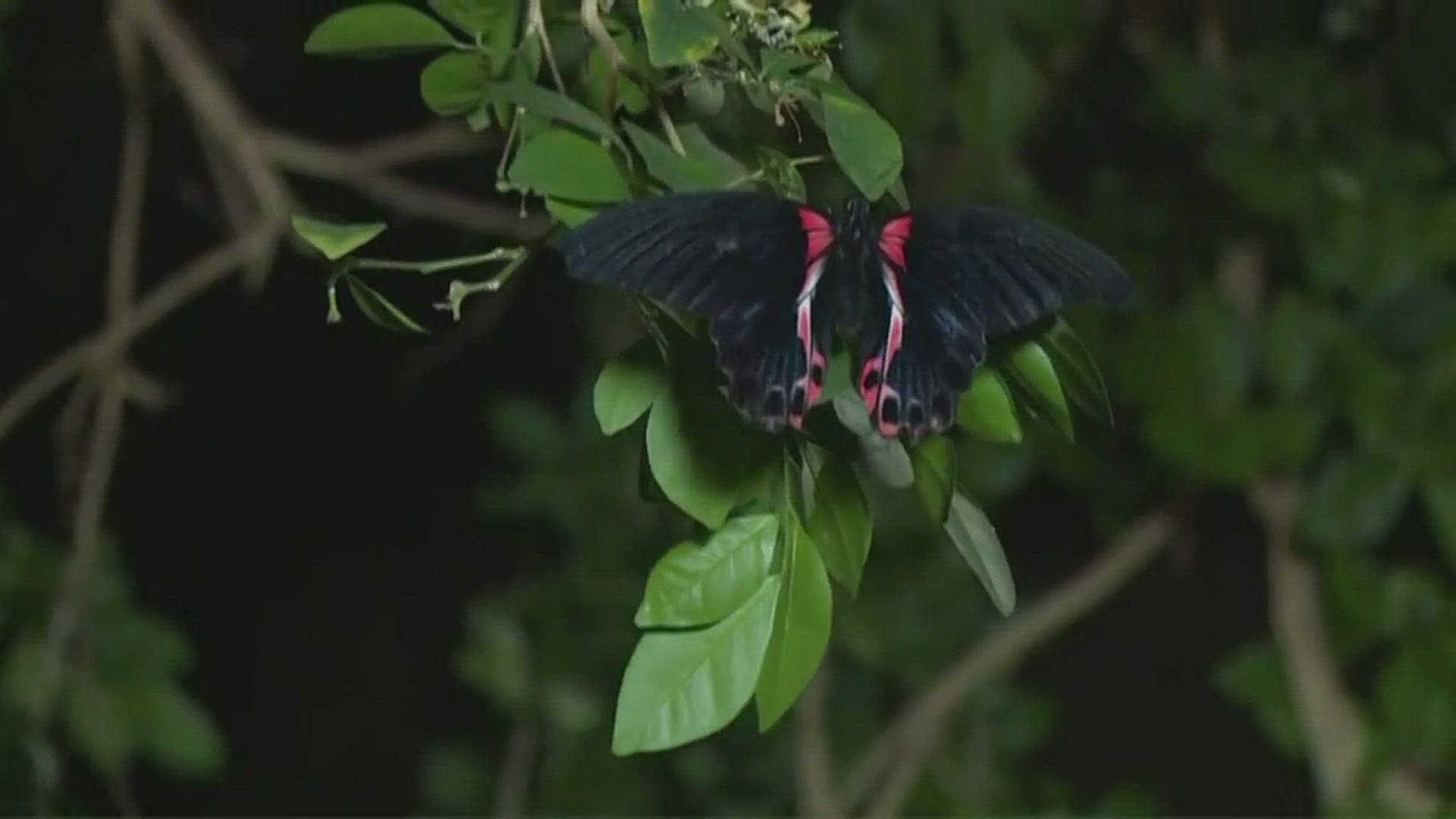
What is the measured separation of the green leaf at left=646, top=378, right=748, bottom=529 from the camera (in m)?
0.54

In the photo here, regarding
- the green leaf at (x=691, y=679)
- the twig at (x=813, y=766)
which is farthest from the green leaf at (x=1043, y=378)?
the twig at (x=813, y=766)

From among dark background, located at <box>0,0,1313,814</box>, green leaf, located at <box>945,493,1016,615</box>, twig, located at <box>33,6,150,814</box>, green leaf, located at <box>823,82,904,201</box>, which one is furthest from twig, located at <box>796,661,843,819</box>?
green leaf, located at <box>823,82,904,201</box>

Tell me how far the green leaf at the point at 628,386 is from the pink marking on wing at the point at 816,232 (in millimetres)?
60

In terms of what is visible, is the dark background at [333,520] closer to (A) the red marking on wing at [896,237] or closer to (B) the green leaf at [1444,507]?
(B) the green leaf at [1444,507]

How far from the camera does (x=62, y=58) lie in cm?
159

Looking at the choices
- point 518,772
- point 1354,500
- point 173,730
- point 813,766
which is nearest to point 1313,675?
point 1354,500

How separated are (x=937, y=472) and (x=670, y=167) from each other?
0.13 m

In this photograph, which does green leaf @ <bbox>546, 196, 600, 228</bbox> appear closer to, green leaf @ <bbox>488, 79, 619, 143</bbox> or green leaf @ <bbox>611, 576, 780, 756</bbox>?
green leaf @ <bbox>488, 79, 619, 143</bbox>

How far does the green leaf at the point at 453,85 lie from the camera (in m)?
0.57

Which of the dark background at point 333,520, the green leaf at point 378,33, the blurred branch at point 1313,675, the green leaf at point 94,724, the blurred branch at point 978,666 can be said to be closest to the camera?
the green leaf at point 378,33

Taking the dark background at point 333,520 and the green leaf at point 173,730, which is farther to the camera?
the dark background at point 333,520

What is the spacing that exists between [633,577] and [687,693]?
1031 mm

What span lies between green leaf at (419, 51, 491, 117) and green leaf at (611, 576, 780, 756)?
183mm

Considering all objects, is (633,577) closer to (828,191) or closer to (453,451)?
(453,451)
